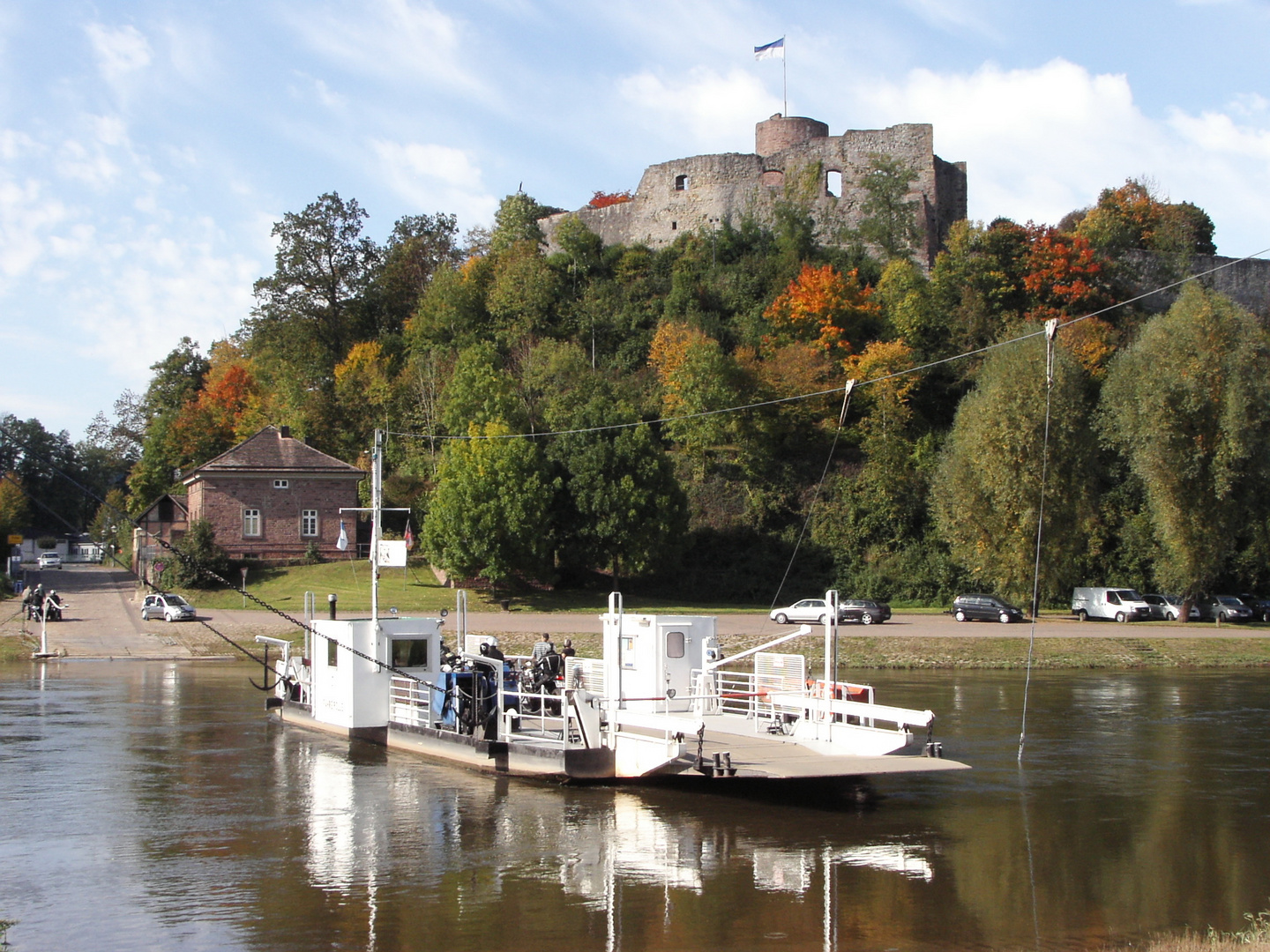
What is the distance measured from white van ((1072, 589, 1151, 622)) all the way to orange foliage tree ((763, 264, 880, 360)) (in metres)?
21.5

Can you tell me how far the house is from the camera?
2434 inches

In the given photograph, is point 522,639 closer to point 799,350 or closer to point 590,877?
point 590,877

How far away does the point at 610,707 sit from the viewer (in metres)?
20.3

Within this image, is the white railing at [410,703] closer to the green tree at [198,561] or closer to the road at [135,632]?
the road at [135,632]

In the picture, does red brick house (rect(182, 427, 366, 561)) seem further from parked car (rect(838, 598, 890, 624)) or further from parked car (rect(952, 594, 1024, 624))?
parked car (rect(952, 594, 1024, 624))

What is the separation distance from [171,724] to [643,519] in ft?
98.0

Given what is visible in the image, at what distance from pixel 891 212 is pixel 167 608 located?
A: 49844 mm

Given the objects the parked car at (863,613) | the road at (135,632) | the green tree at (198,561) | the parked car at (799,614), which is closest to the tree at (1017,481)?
the parked car at (863,613)

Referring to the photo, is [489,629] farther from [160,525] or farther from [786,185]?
[786,185]

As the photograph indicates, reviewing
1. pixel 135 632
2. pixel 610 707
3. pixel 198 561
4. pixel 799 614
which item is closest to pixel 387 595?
pixel 198 561

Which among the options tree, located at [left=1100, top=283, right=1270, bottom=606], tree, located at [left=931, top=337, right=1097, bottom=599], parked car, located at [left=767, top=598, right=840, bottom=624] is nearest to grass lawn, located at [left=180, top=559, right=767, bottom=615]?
parked car, located at [left=767, top=598, right=840, bottom=624]

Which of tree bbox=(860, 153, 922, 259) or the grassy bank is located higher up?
tree bbox=(860, 153, 922, 259)

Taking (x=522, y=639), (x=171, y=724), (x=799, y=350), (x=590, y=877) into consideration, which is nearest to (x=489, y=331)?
Answer: (x=799, y=350)

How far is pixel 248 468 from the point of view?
58625 mm
